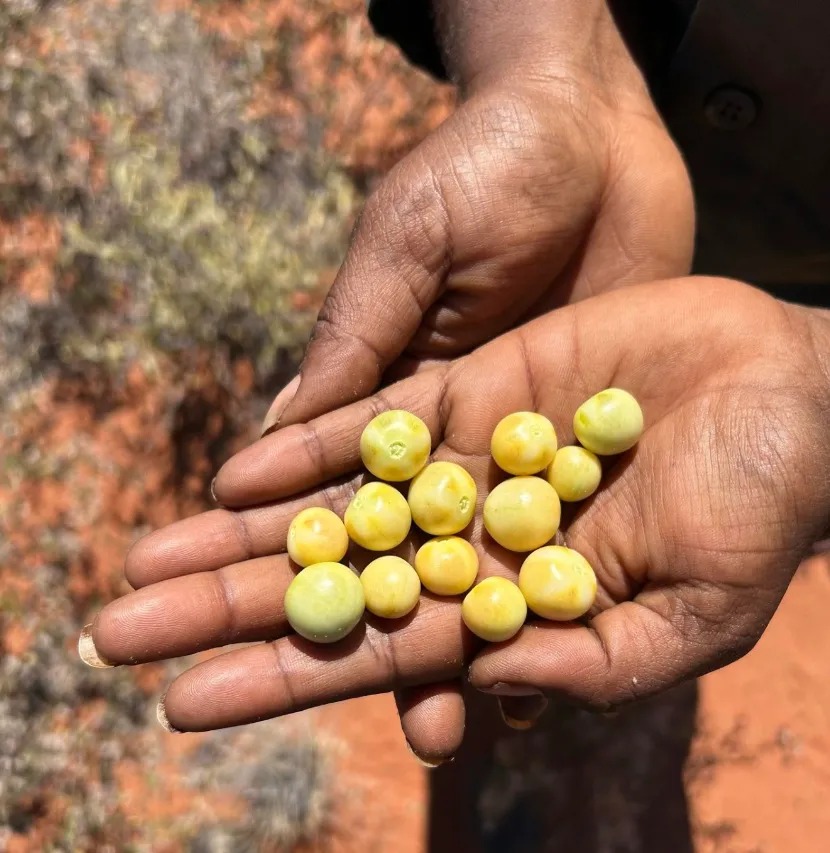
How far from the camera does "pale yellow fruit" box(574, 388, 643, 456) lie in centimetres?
226

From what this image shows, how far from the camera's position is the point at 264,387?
13.9ft

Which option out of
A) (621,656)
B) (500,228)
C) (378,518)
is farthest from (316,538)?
(500,228)

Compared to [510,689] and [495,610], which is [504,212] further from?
[510,689]

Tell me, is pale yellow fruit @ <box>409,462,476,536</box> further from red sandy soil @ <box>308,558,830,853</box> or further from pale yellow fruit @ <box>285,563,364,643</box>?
red sandy soil @ <box>308,558,830,853</box>

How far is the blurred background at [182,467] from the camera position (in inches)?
138

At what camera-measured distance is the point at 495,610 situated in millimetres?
2100

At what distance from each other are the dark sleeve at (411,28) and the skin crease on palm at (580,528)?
4.65ft

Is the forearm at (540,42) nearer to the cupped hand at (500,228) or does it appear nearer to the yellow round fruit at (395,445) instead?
the cupped hand at (500,228)

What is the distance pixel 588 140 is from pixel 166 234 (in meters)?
2.37

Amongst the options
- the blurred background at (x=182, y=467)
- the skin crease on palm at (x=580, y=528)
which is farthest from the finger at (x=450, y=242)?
the blurred background at (x=182, y=467)

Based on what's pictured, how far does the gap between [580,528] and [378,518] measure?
635 millimetres

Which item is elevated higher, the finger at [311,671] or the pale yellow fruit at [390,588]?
the pale yellow fruit at [390,588]

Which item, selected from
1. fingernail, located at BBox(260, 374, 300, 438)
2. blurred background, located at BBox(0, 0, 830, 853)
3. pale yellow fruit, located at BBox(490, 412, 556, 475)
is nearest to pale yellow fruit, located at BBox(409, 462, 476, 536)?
pale yellow fruit, located at BBox(490, 412, 556, 475)

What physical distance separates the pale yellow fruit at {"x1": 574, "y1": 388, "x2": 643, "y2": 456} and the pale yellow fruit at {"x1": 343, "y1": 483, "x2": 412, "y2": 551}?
0.58 metres
